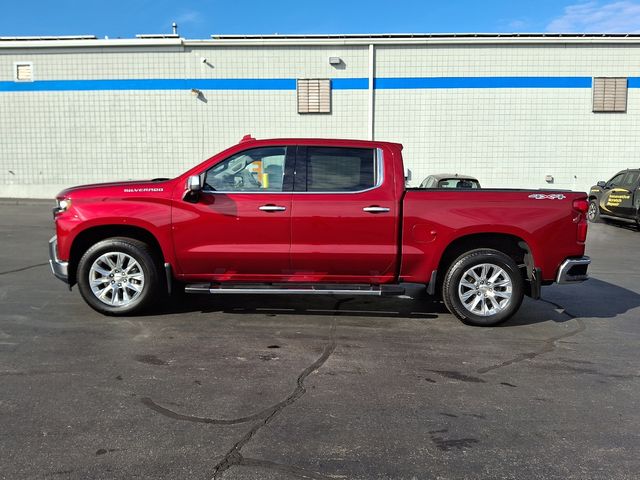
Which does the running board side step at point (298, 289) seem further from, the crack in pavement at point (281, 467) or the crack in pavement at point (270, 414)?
the crack in pavement at point (281, 467)

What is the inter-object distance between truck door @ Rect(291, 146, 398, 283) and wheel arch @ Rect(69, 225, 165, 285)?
156 cm

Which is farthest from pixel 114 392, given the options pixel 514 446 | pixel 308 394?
pixel 514 446

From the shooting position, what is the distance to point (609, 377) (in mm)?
4203

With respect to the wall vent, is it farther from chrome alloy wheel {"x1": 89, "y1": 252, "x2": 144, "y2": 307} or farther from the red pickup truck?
chrome alloy wheel {"x1": 89, "y1": 252, "x2": 144, "y2": 307}

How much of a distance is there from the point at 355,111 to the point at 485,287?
1459 centimetres

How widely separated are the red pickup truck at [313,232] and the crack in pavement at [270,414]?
93cm

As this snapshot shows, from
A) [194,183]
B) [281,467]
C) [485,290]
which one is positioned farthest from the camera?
[485,290]

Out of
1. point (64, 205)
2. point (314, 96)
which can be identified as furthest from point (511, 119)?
point (64, 205)

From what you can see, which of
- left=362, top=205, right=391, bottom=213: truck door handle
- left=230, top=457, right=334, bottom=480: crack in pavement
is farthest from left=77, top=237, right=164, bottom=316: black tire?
left=230, top=457, right=334, bottom=480: crack in pavement

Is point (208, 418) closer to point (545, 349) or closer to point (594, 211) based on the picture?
point (545, 349)

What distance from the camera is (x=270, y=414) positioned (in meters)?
3.49

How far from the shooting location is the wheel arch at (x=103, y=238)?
18.5ft

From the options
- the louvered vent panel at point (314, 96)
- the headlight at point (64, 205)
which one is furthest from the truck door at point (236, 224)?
the louvered vent panel at point (314, 96)

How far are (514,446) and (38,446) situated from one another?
2838 mm
